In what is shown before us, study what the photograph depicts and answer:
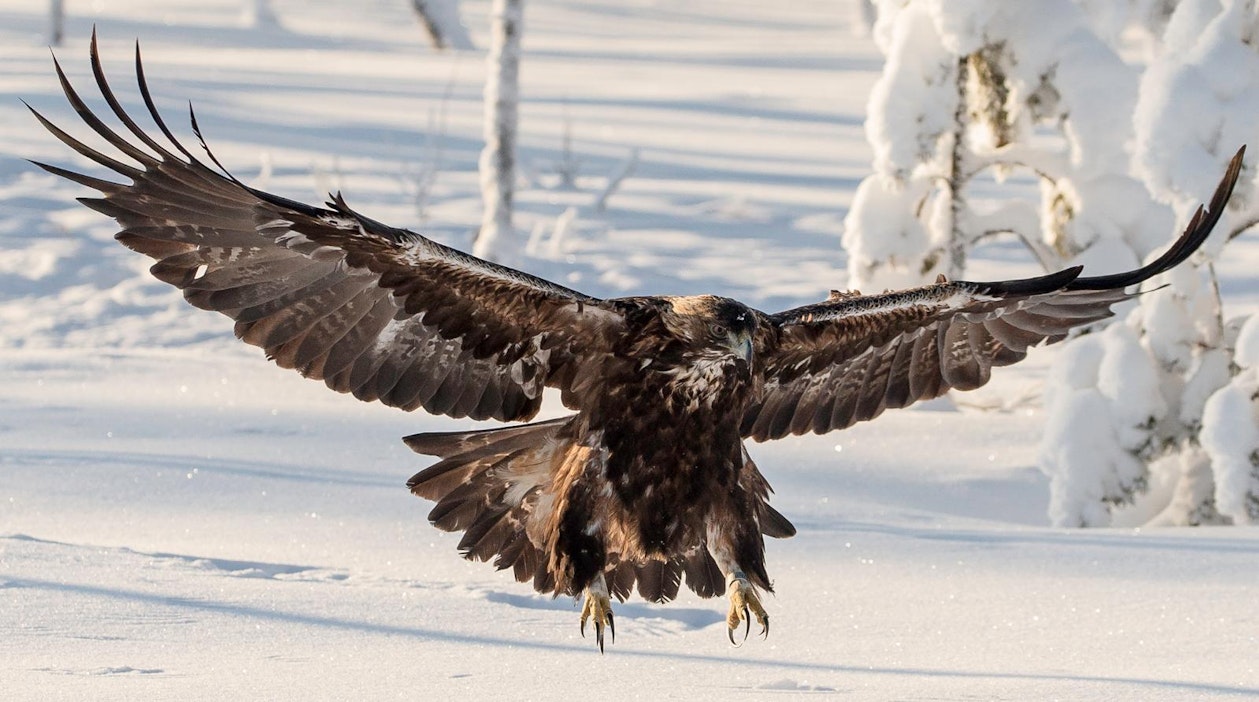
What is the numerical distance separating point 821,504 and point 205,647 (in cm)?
366

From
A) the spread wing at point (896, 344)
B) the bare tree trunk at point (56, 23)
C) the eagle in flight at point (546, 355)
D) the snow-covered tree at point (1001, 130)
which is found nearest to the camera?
the eagle in flight at point (546, 355)

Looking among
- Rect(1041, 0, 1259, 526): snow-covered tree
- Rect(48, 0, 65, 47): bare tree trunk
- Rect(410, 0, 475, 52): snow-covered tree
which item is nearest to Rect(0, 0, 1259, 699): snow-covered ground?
Rect(1041, 0, 1259, 526): snow-covered tree

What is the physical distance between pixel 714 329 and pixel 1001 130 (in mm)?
6267

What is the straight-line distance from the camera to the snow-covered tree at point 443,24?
99.6ft

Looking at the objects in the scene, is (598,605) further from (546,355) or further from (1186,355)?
(1186,355)

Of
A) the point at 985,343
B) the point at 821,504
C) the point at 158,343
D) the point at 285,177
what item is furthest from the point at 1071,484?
the point at 285,177

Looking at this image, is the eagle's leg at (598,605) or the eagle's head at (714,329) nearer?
the eagle's head at (714,329)

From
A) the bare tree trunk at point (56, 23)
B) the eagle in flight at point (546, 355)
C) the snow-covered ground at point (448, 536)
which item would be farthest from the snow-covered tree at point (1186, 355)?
the bare tree trunk at point (56, 23)

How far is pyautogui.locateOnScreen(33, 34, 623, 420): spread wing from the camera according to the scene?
16.0ft

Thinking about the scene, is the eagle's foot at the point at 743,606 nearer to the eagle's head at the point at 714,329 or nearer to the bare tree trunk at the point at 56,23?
the eagle's head at the point at 714,329

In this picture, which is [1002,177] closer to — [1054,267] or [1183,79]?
[1054,267]

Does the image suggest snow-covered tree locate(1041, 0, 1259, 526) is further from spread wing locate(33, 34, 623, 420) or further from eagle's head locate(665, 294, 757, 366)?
spread wing locate(33, 34, 623, 420)

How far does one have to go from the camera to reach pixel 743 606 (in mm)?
5293

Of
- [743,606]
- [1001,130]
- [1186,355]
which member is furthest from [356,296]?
[1001,130]
